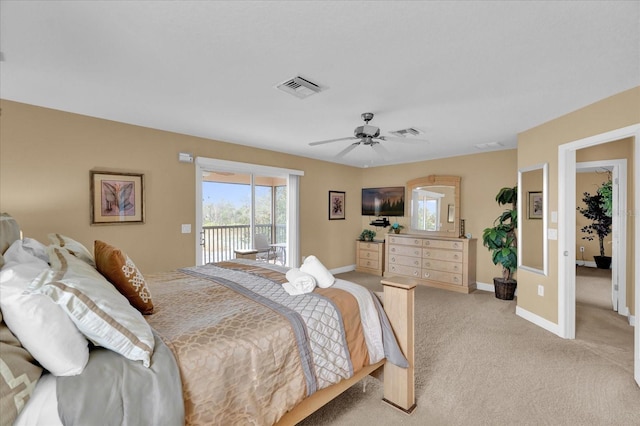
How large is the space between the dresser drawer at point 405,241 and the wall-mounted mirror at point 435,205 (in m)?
0.46

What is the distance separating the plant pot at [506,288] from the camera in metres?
4.51

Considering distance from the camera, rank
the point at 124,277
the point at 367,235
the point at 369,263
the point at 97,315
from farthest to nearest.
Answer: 1. the point at 367,235
2. the point at 369,263
3. the point at 124,277
4. the point at 97,315

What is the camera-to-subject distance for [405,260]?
5797 mm

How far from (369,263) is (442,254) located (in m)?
1.65

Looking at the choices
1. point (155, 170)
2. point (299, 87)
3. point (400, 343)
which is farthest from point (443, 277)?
point (155, 170)

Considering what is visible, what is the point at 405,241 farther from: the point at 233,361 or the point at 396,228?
the point at 233,361

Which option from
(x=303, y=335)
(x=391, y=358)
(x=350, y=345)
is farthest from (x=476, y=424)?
(x=303, y=335)

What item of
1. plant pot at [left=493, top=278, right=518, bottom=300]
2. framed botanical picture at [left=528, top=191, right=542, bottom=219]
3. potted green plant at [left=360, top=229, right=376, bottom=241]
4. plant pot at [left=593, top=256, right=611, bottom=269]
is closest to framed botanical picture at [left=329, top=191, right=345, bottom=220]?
potted green plant at [left=360, top=229, right=376, bottom=241]

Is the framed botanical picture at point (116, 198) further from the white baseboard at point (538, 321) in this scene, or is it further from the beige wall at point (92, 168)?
the white baseboard at point (538, 321)

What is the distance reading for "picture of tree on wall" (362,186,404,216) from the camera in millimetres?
6332

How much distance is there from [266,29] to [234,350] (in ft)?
5.76

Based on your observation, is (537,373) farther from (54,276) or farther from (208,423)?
(54,276)

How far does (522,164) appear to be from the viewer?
3893 mm

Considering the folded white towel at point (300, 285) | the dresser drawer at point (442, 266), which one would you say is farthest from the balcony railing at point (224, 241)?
the dresser drawer at point (442, 266)
